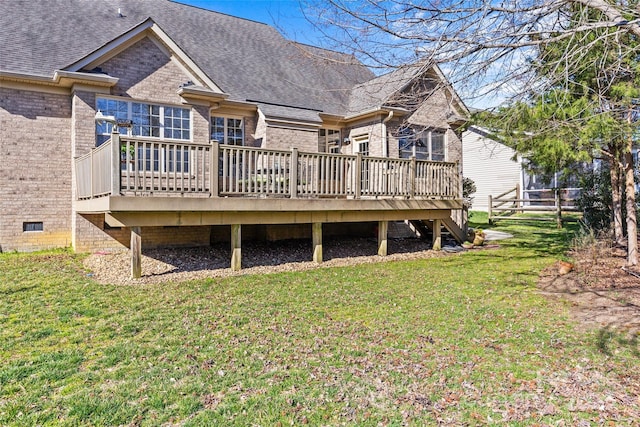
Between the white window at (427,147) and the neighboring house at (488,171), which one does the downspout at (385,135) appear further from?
the neighboring house at (488,171)

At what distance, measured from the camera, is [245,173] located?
9266 millimetres

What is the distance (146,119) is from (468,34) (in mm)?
8379

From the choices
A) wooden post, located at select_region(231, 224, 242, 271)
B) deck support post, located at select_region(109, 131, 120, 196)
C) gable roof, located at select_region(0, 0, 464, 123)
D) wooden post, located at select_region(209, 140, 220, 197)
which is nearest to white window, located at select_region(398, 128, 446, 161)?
gable roof, located at select_region(0, 0, 464, 123)

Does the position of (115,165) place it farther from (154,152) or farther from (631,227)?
(631,227)

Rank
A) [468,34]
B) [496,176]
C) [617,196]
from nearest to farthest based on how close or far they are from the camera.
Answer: [468,34]
[617,196]
[496,176]

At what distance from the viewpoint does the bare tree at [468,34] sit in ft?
18.1

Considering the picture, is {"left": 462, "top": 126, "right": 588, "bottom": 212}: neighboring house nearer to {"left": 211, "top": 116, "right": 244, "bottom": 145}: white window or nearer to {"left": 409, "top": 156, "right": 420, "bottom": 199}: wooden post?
{"left": 409, "top": 156, "right": 420, "bottom": 199}: wooden post

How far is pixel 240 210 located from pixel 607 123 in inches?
284

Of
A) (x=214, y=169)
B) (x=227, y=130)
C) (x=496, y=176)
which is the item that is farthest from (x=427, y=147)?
(x=496, y=176)

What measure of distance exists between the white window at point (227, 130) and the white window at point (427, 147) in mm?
5482

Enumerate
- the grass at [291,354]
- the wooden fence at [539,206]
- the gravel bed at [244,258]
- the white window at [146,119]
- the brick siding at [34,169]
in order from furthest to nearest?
1. the wooden fence at [539,206]
2. the white window at [146,119]
3. the brick siding at [34,169]
4. the gravel bed at [244,258]
5. the grass at [291,354]

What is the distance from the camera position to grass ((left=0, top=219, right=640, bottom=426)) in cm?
343

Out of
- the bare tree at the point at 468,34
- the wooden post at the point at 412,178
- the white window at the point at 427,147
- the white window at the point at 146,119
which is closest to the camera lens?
the bare tree at the point at 468,34

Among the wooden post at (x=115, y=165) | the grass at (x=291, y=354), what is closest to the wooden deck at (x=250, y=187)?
the wooden post at (x=115, y=165)
